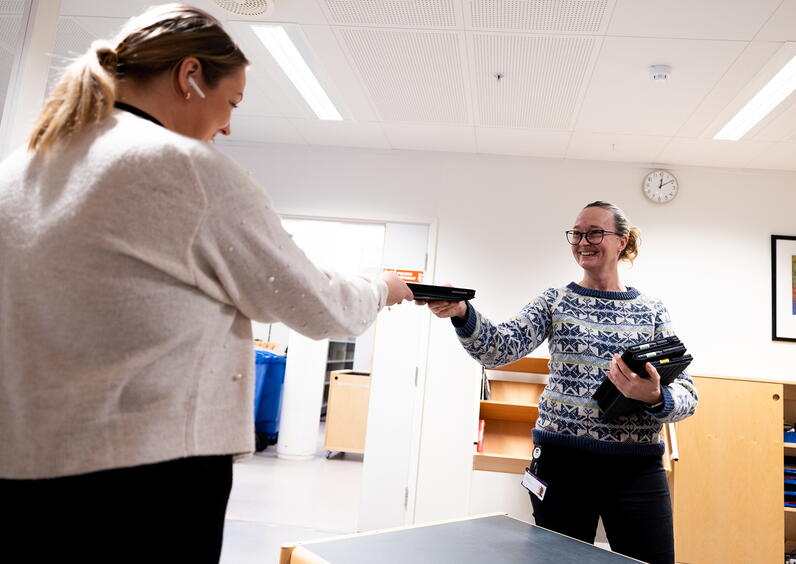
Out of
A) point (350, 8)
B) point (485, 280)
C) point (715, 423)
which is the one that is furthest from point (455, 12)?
point (715, 423)

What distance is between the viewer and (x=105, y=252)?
69 centimetres

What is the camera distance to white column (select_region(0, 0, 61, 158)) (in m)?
1.79

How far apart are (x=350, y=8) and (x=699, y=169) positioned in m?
2.94

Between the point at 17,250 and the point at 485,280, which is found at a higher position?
the point at 485,280

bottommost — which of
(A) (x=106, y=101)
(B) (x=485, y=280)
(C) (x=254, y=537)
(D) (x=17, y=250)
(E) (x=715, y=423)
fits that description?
(C) (x=254, y=537)

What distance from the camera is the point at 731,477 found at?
357cm

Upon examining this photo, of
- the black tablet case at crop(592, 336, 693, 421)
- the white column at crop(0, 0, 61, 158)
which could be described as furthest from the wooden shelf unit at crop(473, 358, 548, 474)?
the white column at crop(0, 0, 61, 158)

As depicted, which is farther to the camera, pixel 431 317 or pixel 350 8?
pixel 431 317

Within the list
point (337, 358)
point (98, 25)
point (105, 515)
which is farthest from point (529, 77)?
point (337, 358)

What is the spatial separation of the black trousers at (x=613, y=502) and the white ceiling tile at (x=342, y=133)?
293cm

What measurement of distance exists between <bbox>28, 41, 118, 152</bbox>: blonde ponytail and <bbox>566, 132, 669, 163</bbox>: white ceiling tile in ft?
11.6

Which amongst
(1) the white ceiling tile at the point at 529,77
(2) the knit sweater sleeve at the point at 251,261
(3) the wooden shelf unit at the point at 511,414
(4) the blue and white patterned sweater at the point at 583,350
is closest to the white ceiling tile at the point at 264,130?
(1) the white ceiling tile at the point at 529,77

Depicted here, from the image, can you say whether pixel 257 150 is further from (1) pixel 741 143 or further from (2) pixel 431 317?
(1) pixel 741 143

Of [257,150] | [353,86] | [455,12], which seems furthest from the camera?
[257,150]
